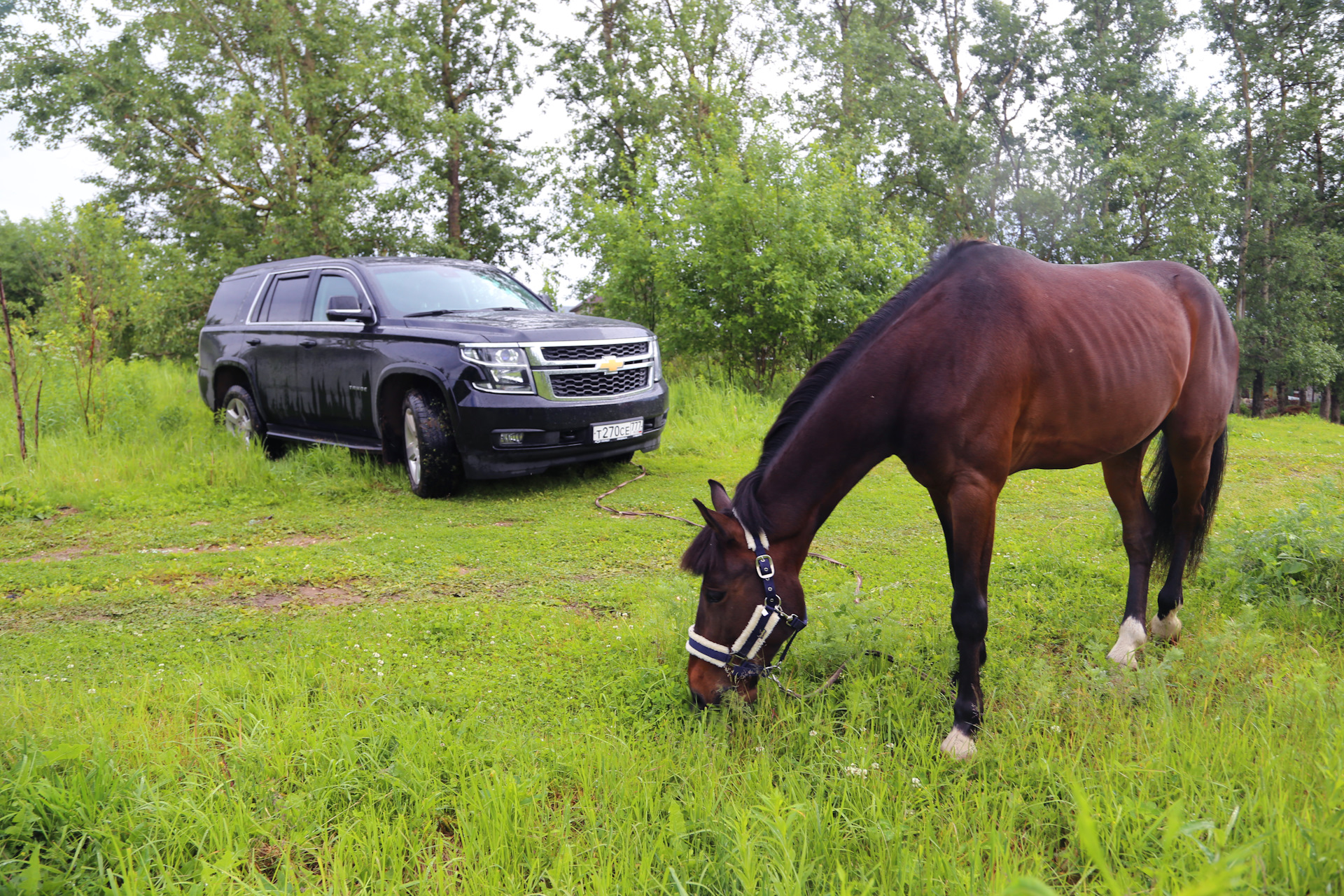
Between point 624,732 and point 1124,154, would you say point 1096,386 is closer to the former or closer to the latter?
point 624,732

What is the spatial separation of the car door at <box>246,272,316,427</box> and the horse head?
22.3 ft

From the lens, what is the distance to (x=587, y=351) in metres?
7.34

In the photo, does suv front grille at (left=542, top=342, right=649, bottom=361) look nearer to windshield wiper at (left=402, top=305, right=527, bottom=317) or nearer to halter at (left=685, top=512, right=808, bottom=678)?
windshield wiper at (left=402, top=305, right=527, bottom=317)

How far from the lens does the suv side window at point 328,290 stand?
26.7ft

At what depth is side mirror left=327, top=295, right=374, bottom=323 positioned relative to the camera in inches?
292

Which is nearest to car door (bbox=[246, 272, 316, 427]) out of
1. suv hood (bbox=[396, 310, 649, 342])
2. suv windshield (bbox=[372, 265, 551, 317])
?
suv windshield (bbox=[372, 265, 551, 317])

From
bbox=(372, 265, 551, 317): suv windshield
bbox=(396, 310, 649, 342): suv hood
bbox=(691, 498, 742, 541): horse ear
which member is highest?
bbox=(372, 265, 551, 317): suv windshield

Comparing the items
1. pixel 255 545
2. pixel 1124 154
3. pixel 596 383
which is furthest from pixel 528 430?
pixel 1124 154

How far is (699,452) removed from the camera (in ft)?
31.1

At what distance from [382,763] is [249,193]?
1829 cm

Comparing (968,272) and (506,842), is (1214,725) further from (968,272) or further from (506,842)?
(506,842)

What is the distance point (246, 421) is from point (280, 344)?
4.11 feet

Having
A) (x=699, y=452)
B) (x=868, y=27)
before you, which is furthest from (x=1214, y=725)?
(x=868, y=27)

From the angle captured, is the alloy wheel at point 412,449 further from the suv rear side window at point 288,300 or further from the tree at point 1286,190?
the tree at point 1286,190
